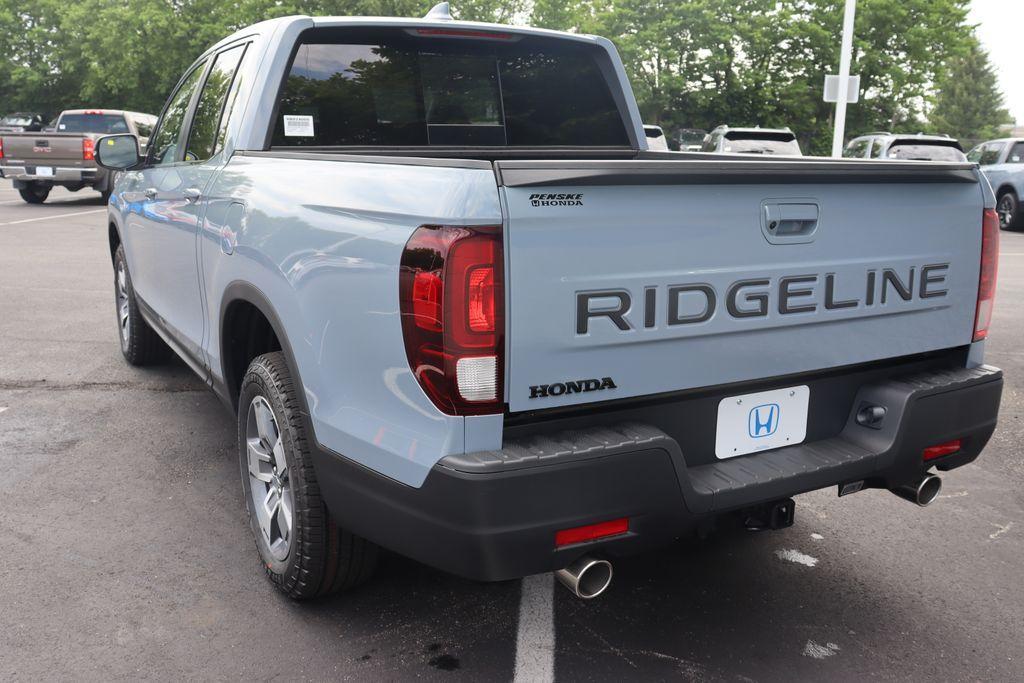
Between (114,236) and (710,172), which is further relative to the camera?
(114,236)

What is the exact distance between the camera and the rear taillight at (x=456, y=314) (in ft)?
6.97

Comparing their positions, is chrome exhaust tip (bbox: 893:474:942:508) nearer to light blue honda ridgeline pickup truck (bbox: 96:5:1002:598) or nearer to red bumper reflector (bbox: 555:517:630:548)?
light blue honda ridgeline pickup truck (bbox: 96:5:1002:598)

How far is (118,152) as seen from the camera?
495cm

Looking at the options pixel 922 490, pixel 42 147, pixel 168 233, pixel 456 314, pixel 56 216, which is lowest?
pixel 56 216

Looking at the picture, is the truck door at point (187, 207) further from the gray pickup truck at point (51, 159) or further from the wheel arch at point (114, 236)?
the gray pickup truck at point (51, 159)

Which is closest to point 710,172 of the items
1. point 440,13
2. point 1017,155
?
point 440,13

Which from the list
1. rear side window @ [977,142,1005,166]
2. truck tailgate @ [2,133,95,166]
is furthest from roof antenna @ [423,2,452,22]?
rear side window @ [977,142,1005,166]

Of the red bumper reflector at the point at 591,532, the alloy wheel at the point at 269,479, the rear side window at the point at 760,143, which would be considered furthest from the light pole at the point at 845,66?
the red bumper reflector at the point at 591,532

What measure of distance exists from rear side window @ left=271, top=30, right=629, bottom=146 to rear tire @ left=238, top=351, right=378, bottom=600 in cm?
119

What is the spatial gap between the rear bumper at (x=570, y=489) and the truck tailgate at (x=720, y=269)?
0.15 meters

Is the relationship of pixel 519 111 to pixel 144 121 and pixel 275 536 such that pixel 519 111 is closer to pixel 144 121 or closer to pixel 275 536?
pixel 275 536

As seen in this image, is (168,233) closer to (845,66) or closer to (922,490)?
(922,490)

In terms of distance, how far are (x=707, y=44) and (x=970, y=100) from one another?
50398 mm

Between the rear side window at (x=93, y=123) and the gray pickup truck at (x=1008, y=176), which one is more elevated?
the rear side window at (x=93, y=123)
